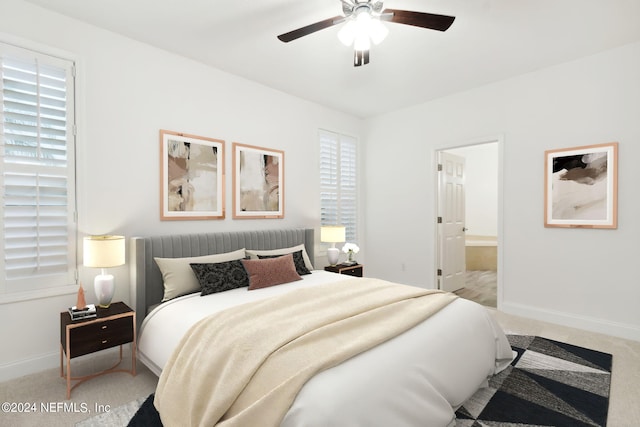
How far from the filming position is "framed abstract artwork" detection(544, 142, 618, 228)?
3.37 metres

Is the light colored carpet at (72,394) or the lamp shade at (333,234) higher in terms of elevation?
the lamp shade at (333,234)

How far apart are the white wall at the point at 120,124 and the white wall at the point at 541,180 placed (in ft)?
8.24

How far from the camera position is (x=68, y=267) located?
2.77 m

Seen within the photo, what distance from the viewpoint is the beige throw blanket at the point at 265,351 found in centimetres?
151

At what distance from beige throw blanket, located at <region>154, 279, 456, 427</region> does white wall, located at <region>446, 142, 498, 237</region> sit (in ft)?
19.6

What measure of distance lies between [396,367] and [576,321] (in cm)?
314

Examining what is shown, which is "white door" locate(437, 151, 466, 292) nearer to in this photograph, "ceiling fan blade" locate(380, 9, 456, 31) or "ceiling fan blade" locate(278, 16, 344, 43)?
"ceiling fan blade" locate(380, 9, 456, 31)

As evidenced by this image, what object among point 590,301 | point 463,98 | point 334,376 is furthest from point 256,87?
point 590,301

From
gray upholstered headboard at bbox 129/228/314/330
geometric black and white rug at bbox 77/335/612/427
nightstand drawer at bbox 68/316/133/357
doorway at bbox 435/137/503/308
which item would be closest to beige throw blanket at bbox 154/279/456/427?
geometric black and white rug at bbox 77/335/612/427

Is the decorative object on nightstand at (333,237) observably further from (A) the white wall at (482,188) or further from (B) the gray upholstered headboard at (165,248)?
(A) the white wall at (482,188)

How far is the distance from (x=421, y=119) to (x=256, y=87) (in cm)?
246

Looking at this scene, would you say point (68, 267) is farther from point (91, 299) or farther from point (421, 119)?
point (421, 119)

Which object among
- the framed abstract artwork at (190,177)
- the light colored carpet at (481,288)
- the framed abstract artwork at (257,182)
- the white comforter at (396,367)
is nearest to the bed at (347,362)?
the white comforter at (396,367)

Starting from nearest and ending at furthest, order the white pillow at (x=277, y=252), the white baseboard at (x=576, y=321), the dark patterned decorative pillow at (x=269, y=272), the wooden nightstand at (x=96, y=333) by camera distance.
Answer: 1. the wooden nightstand at (x=96, y=333)
2. the dark patterned decorative pillow at (x=269, y=272)
3. the white baseboard at (x=576, y=321)
4. the white pillow at (x=277, y=252)
